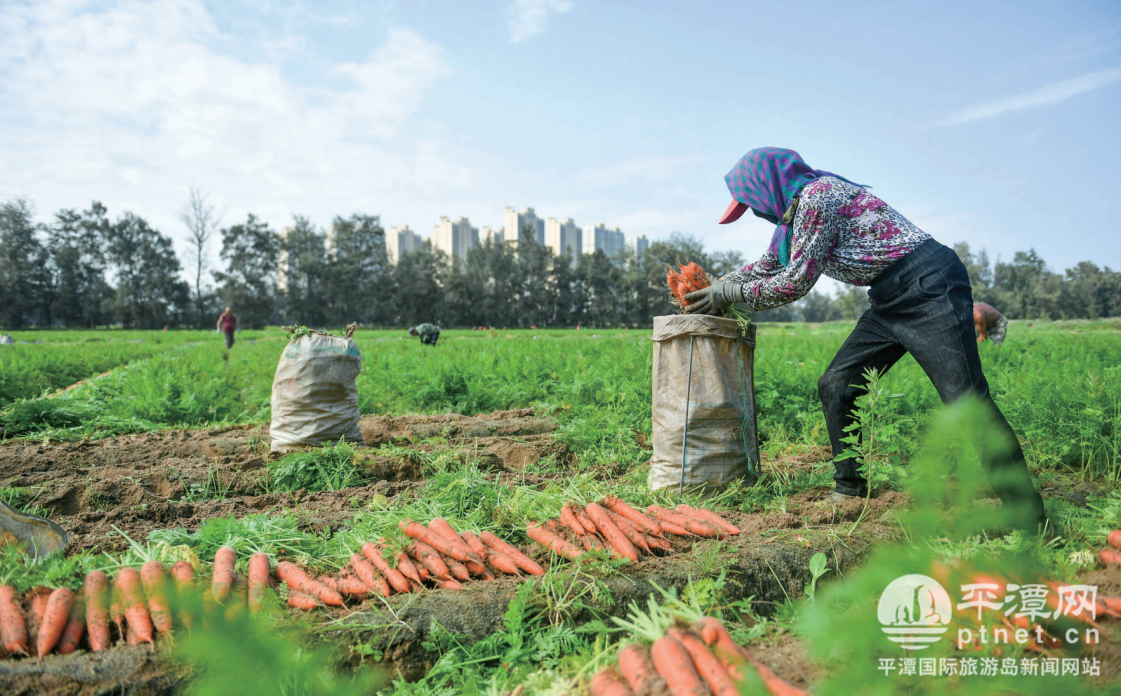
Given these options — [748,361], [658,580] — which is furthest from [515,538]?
[748,361]

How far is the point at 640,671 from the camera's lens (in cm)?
157

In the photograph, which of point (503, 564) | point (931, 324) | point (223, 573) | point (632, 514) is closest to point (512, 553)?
point (503, 564)

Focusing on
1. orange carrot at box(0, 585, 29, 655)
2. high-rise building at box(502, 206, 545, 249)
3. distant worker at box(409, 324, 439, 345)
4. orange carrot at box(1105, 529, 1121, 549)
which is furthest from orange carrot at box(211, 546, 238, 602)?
high-rise building at box(502, 206, 545, 249)

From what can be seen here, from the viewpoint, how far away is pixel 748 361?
143 inches

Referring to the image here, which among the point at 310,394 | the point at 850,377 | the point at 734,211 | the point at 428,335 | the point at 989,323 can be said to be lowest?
the point at 310,394

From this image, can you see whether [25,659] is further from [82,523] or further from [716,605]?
Answer: [716,605]

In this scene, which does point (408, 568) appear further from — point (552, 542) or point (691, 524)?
point (691, 524)

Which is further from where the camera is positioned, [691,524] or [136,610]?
[691,524]

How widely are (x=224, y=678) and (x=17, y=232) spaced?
66465 mm

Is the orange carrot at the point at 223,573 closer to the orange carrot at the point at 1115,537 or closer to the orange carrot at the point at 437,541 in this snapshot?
the orange carrot at the point at 437,541

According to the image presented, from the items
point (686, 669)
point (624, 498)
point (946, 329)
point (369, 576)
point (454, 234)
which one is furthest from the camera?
point (454, 234)

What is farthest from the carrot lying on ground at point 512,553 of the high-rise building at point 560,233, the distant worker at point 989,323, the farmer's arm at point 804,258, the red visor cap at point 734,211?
the high-rise building at point 560,233

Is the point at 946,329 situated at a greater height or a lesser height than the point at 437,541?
greater

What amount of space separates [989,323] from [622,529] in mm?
9112
